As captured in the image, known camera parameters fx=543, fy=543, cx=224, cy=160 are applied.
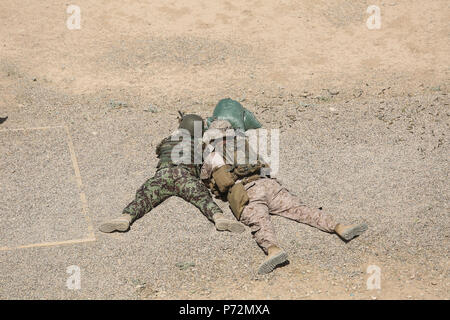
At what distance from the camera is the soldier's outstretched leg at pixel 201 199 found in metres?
8.48

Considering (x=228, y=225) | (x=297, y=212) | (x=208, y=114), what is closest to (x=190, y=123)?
(x=208, y=114)

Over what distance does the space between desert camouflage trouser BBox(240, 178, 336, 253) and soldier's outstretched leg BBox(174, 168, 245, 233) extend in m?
0.28

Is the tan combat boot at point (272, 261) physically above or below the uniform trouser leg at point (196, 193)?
below

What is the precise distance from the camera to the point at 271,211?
8.91 m

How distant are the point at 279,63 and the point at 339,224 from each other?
261 inches

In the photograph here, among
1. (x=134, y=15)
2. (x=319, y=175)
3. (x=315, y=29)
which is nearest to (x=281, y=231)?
(x=319, y=175)

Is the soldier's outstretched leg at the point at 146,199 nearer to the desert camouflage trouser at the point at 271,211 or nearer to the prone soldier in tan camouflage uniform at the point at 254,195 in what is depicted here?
the prone soldier in tan camouflage uniform at the point at 254,195

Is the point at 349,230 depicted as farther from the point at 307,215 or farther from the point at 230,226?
the point at 230,226

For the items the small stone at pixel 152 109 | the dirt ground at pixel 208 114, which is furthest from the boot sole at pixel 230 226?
the small stone at pixel 152 109

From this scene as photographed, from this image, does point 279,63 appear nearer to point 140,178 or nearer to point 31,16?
point 140,178

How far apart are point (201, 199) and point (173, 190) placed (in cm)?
59

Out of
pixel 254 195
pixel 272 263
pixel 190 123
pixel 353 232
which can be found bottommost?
pixel 272 263

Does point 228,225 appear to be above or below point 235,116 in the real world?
below

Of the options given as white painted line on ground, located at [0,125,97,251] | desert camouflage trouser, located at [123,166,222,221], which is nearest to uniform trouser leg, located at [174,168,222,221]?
desert camouflage trouser, located at [123,166,222,221]
